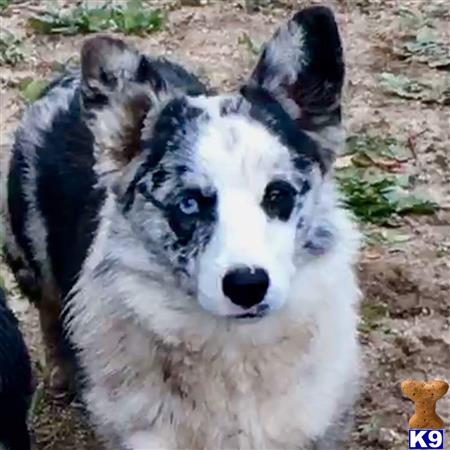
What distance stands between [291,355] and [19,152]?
4.35 feet

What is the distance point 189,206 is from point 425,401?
1.05m

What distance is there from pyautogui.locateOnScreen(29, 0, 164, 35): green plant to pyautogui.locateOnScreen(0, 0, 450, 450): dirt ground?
0.06 metres

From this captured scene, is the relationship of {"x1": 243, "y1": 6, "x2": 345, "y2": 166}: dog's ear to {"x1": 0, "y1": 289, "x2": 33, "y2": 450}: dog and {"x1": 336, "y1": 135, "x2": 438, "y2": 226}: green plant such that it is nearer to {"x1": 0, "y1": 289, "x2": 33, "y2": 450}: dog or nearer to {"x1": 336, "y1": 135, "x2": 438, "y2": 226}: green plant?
{"x1": 0, "y1": 289, "x2": 33, "y2": 450}: dog

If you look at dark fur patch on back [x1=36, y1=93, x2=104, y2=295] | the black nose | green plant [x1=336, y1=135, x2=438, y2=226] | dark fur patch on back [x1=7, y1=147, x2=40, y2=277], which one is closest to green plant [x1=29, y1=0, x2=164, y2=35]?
green plant [x1=336, y1=135, x2=438, y2=226]

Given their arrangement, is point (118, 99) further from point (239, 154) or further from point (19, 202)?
point (19, 202)

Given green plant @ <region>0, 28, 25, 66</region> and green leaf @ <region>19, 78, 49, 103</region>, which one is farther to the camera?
green plant @ <region>0, 28, 25, 66</region>

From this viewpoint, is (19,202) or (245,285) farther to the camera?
(19,202)

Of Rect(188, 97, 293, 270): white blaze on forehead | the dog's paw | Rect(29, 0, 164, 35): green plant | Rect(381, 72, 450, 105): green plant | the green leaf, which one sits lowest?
Rect(29, 0, 164, 35): green plant

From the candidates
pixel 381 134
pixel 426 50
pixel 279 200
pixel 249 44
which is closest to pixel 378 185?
pixel 381 134

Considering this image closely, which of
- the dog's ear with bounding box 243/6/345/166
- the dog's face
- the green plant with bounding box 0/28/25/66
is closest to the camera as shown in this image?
the dog's face

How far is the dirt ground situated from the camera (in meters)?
5.27

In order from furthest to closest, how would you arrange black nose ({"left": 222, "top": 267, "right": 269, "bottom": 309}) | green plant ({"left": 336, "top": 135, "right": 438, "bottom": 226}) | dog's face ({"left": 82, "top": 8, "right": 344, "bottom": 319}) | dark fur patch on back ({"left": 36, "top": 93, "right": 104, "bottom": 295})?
green plant ({"left": 336, "top": 135, "right": 438, "bottom": 226}) < dark fur patch on back ({"left": 36, "top": 93, "right": 104, "bottom": 295}) < dog's face ({"left": 82, "top": 8, "right": 344, "bottom": 319}) < black nose ({"left": 222, "top": 267, "right": 269, "bottom": 309})

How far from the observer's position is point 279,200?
13.6 feet

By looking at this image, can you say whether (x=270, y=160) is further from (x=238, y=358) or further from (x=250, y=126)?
(x=238, y=358)
